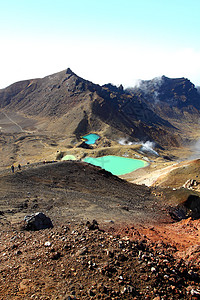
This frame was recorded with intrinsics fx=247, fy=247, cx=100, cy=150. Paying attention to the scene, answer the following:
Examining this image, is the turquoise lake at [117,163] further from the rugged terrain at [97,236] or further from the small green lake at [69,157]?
the rugged terrain at [97,236]

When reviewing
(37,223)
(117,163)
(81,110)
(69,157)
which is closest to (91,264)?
(37,223)

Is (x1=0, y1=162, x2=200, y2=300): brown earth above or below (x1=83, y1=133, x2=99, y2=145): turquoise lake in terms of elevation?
above

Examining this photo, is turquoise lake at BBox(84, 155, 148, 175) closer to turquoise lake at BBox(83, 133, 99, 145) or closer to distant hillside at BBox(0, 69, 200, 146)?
turquoise lake at BBox(83, 133, 99, 145)

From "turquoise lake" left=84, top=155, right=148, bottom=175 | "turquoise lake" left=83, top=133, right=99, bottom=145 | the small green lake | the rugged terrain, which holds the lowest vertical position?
"turquoise lake" left=84, top=155, right=148, bottom=175

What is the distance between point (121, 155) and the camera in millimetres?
88188

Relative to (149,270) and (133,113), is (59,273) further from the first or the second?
(133,113)

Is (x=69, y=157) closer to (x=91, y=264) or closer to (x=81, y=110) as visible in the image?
(x=81, y=110)

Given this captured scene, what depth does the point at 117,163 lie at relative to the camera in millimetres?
81000

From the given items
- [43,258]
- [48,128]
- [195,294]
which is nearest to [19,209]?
[43,258]

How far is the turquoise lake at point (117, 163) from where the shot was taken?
75025mm

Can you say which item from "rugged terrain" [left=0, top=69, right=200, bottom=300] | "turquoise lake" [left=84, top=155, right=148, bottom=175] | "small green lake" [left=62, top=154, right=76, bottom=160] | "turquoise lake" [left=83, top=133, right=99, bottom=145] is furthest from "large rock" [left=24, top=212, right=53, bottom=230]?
"turquoise lake" [left=83, top=133, right=99, bottom=145]

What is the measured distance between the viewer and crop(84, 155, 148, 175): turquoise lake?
7503 centimetres

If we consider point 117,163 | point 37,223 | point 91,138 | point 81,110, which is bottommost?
point 117,163

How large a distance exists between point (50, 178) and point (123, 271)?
75.6 feet
